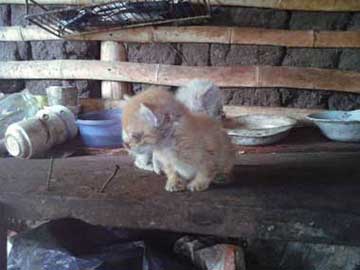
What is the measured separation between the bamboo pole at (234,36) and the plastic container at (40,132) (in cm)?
47

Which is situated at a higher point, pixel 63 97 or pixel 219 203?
pixel 63 97

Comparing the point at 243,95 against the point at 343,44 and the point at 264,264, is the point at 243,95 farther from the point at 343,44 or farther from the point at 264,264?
the point at 264,264

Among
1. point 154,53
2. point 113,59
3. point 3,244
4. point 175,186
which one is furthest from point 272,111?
point 3,244

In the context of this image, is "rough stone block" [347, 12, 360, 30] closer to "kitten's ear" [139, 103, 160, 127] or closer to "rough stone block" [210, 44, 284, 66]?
"rough stone block" [210, 44, 284, 66]

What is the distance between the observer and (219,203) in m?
1.05

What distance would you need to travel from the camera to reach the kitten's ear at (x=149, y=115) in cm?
99

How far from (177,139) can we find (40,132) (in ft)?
2.49

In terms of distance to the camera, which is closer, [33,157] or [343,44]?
[33,157]

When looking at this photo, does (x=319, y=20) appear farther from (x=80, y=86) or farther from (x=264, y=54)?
(x=80, y=86)

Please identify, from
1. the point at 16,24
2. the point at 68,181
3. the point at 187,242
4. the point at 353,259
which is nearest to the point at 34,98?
the point at 16,24

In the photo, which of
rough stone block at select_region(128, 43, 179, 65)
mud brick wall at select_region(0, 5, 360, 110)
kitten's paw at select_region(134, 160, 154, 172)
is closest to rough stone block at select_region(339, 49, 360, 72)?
mud brick wall at select_region(0, 5, 360, 110)

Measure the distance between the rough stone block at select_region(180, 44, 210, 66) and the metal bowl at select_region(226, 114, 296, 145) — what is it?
0.31 meters

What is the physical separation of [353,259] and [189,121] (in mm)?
672

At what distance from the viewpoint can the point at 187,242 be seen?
1.35 meters
